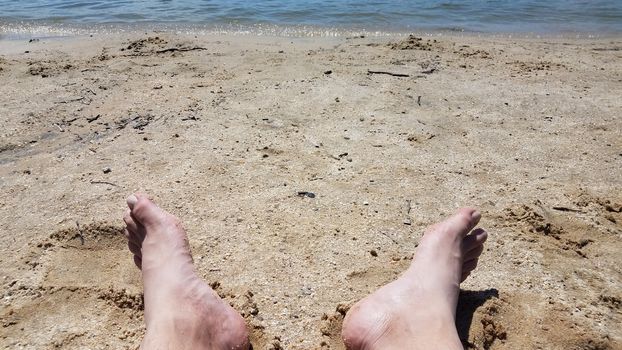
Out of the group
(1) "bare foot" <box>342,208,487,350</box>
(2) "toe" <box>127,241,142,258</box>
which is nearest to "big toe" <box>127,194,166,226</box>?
(2) "toe" <box>127,241,142,258</box>

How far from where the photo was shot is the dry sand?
1790mm

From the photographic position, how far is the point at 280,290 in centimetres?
189

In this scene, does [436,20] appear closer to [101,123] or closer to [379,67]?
[379,67]

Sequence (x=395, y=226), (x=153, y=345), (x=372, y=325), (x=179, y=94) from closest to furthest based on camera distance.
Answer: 1. (x=153, y=345)
2. (x=372, y=325)
3. (x=395, y=226)
4. (x=179, y=94)

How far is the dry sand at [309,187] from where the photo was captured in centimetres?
179

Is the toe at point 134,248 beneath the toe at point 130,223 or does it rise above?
beneath

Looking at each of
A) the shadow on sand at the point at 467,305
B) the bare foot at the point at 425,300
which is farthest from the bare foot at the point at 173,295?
the shadow on sand at the point at 467,305

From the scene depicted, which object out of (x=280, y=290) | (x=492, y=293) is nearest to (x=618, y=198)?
(x=492, y=293)

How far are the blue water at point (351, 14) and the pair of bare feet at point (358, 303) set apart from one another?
5543 millimetres

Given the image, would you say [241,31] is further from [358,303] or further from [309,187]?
[358,303]

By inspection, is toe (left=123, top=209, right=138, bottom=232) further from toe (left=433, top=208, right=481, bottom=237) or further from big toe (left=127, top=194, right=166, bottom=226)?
toe (left=433, top=208, right=481, bottom=237)

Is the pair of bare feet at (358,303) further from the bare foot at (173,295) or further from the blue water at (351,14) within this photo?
the blue water at (351,14)

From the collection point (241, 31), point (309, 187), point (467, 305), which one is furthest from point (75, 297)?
point (241, 31)

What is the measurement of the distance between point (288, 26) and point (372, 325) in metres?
6.24
